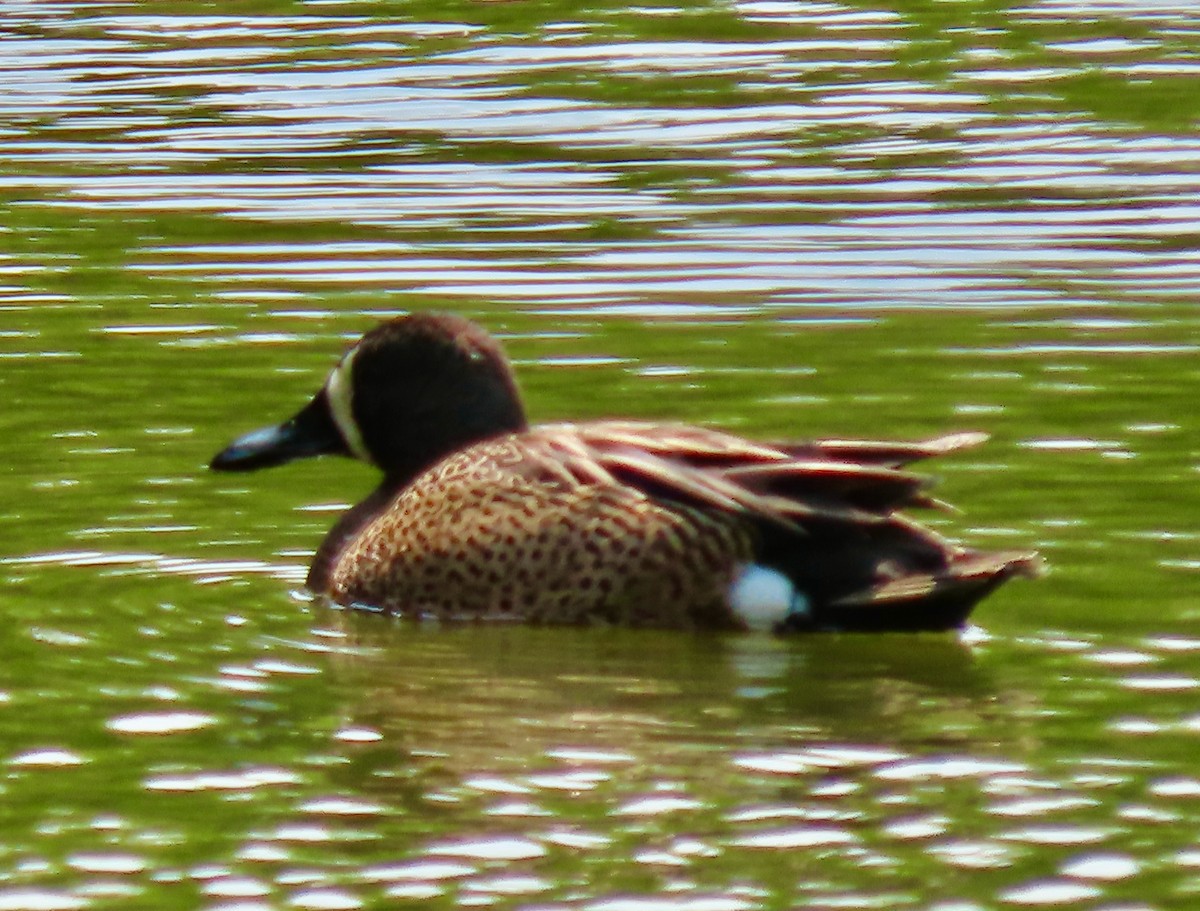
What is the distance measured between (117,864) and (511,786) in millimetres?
884

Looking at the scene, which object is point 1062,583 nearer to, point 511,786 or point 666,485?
point 666,485

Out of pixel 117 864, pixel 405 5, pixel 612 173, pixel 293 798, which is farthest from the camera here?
pixel 405 5

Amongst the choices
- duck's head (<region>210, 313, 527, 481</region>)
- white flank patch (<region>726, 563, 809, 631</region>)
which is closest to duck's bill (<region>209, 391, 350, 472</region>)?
duck's head (<region>210, 313, 527, 481</region>)

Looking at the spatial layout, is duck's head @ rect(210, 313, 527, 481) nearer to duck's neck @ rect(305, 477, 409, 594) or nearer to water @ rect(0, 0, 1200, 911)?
duck's neck @ rect(305, 477, 409, 594)

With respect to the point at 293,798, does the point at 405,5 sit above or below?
above

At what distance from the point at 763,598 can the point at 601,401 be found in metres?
2.66

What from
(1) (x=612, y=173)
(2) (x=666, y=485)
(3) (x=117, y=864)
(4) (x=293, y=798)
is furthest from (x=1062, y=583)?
(1) (x=612, y=173)

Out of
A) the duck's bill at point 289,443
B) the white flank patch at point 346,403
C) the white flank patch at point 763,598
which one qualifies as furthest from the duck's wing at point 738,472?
the duck's bill at point 289,443

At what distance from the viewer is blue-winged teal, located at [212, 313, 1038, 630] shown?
8469mm

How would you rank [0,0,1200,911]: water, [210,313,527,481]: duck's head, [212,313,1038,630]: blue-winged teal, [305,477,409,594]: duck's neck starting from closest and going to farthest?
[0,0,1200,911]: water < [212,313,1038,630]: blue-winged teal < [305,477,409,594]: duck's neck < [210,313,527,481]: duck's head

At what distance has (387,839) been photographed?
6.77 metres

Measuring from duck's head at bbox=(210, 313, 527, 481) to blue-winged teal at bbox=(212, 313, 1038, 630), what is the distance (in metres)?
0.19

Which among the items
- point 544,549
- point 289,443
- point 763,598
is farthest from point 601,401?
point 763,598

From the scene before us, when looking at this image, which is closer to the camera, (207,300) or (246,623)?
(246,623)
